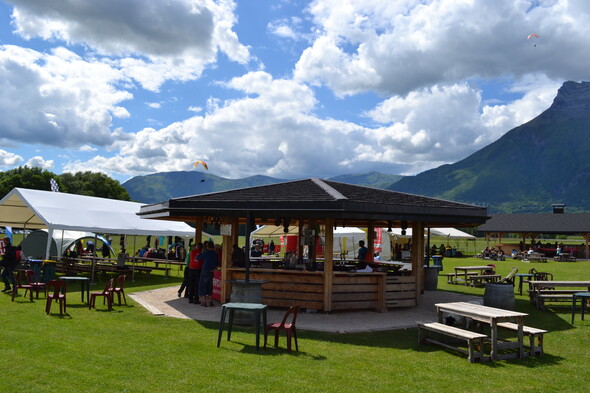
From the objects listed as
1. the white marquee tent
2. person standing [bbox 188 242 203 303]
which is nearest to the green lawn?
person standing [bbox 188 242 203 303]

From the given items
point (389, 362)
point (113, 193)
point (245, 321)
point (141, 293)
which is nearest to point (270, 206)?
point (245, 321)

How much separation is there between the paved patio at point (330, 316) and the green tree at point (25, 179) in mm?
72031

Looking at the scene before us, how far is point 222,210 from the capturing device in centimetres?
1102

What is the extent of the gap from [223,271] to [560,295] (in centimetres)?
892

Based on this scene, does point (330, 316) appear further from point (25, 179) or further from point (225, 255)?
point (25, 179)

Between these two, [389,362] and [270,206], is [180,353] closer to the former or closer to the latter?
[389,362]

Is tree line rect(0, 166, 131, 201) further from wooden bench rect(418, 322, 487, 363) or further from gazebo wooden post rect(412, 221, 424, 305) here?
wooden bench rect(418, 322, 487, 363)

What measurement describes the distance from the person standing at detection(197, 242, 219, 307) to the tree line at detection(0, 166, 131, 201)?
7245 cm

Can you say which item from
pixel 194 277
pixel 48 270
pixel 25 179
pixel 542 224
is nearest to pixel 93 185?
pixel 25 179

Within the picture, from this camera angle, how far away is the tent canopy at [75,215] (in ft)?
59.5

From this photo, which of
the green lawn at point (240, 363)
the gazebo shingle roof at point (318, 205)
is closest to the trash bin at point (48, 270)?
the gazebo shingle roof at point (318, 205)

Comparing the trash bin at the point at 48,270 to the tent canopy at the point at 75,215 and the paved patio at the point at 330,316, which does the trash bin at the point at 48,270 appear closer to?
the tent canopy at the point at 75,215

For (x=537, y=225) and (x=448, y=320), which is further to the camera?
(x=537, y=225)

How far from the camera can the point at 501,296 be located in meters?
11.1
